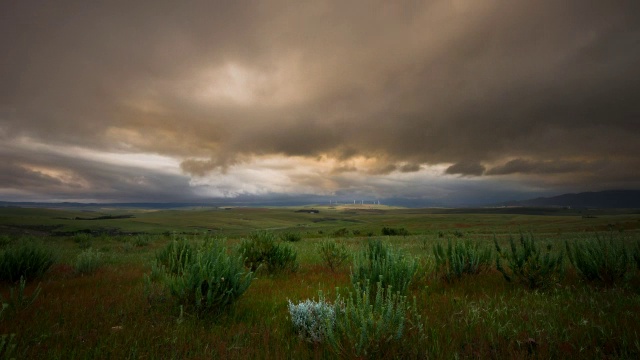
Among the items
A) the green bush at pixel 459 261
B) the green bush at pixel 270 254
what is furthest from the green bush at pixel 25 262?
the green bush at pixel 459 261

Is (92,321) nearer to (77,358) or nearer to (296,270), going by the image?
(77,358)

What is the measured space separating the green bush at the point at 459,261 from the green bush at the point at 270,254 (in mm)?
4318

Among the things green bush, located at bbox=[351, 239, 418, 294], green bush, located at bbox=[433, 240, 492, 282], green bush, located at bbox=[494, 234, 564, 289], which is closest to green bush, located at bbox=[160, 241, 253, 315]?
green bush, located at bbox=[351, 239, 418, 294]

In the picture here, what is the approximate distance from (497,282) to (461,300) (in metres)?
2.38

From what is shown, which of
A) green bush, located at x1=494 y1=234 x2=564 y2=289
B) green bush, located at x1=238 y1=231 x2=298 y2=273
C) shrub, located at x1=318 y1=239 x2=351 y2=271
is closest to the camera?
green bush, located at x1=494 y1=234 x2=564 y2=289

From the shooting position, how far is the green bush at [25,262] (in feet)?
24.1

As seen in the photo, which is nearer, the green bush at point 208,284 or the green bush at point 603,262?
the green bush at point 208,284

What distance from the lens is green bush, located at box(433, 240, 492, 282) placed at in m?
7.31

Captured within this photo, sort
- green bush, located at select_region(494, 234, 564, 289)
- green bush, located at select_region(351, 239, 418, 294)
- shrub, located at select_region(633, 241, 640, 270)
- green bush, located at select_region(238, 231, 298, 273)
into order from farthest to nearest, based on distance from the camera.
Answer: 1. green bush, located at select_region(238, 231, 298, 273)
2. shrub, located at select_region(633, 241, 640, 270)
3. green bush, located at select_region(494, 234, 564, 289)
4. green bush, located at select_region(351, 239, 418, 294)

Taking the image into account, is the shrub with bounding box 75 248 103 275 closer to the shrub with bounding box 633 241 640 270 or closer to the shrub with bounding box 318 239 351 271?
the shrub with bounding box 318 239 351 271

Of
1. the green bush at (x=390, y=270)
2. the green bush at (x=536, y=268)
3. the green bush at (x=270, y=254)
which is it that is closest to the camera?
the green bush at (x=390, y=270)

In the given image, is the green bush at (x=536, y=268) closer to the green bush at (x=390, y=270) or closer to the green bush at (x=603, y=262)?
the green bush at (x=603, y=262)

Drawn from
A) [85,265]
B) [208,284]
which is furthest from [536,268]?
[85,265]

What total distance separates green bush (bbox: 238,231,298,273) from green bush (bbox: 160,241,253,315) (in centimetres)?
391
